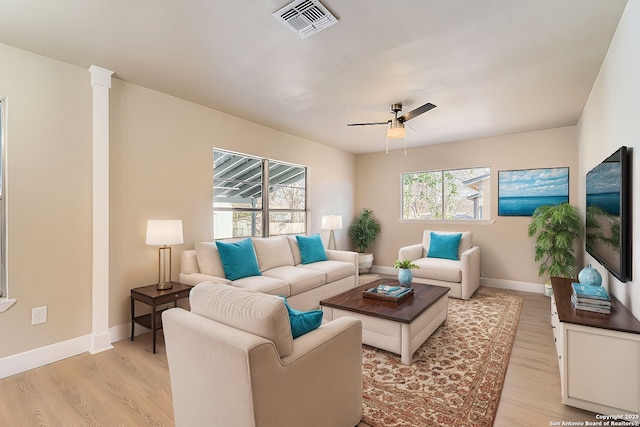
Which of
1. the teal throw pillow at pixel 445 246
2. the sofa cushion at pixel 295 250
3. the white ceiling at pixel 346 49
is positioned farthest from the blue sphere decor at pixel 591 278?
the sofa cushion at pixel 295 250

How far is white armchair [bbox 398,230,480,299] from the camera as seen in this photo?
4.42 metres

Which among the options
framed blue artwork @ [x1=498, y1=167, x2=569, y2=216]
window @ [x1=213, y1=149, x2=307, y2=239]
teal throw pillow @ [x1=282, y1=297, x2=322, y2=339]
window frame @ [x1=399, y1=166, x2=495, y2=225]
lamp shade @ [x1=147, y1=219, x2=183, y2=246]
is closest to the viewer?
teal throw pillow @ [x1=282, y1=297, x2=322, y2=339]

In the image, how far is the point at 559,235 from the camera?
4188 millimetres

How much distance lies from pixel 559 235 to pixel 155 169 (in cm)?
514

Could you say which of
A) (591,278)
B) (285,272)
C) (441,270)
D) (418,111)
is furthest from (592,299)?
(285,272)

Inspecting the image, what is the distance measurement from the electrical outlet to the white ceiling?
2159 mm

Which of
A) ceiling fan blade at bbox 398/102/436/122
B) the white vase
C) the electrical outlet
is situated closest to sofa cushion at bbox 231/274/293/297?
the electrical outlet

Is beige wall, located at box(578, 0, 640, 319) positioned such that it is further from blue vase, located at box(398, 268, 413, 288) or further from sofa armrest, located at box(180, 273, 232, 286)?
sofa armrest, located at box(180, 273, 232, 286)

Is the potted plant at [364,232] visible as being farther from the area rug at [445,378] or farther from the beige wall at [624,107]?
the beige wall at [624,107]

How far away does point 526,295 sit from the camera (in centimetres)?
470

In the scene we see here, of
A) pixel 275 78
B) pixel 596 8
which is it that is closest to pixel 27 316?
pixel 275 78

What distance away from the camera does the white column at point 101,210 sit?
2.91 metres

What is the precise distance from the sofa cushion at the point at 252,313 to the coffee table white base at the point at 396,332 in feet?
4.79

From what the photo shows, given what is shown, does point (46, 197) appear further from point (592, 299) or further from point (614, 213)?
point (614, 213)
